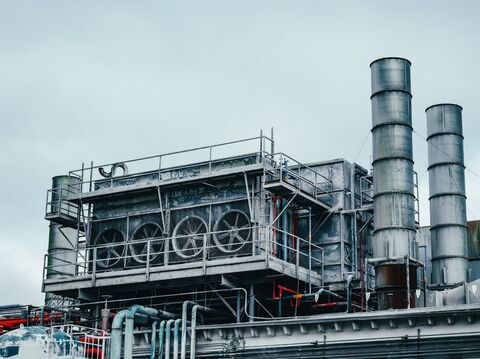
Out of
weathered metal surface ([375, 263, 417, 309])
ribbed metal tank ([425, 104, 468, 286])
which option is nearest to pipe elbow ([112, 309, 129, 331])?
weathered metal surface ([375, 263, 417, 309])

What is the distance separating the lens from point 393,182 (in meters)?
33.9

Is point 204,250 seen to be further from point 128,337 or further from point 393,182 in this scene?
point 393,182

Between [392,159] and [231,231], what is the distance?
650 centimetres

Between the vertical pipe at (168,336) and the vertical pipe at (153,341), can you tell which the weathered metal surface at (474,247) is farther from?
the vertical pipe at (153,341)

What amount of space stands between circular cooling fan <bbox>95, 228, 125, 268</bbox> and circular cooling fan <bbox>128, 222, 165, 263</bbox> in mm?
613

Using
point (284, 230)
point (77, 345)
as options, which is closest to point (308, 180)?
point (284, 230)

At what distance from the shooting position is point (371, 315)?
1089 inches

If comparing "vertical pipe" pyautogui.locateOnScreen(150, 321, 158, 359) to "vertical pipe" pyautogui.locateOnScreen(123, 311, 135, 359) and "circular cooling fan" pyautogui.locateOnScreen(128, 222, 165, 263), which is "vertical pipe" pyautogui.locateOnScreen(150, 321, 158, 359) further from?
"circular cooling fan" pyautogui.locateOnScreen(128, 222, 165, 263)

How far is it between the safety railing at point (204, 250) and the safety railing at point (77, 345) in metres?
3.12

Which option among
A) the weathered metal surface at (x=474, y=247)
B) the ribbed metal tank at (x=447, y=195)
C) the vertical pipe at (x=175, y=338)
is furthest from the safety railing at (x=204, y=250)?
the weathered metal surface at (x=474, y=247)

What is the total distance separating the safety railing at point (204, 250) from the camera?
33.5m

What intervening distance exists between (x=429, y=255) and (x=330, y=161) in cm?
805

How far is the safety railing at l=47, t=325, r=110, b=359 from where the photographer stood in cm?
3070

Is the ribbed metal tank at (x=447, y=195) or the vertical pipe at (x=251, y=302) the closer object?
the vertical pipe at (x=251, y=302)
